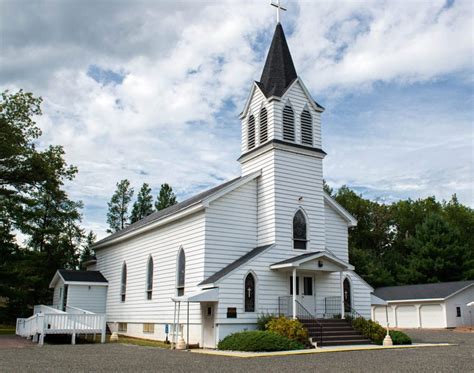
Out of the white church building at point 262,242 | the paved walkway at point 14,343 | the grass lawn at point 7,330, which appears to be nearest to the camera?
the paved walkway at point 14,343

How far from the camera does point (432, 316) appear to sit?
138 feet

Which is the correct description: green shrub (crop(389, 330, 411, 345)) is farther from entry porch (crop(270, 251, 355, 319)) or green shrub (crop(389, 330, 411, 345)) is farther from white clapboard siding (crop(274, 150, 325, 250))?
white clapboard siding (crop(274, 150, 325, 250))

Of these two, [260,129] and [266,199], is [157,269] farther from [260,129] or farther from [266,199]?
[260,129]

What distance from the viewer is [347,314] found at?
77.6 ft

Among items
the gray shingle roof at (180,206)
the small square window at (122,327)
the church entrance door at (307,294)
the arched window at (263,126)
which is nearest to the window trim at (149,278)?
the gray shingle roof at (180,206)

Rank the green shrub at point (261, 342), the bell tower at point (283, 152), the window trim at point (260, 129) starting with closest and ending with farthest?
the green shrub at point (261, 342), the bell tower at point (283, 152), the window trim at point (260, 129)

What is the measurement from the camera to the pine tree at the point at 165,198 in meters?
55.5

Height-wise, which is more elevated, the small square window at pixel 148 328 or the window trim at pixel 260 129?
the window trim at pixel 260 129

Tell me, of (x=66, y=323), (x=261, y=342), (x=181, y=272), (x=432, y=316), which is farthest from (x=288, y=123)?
(x=432, y=316)

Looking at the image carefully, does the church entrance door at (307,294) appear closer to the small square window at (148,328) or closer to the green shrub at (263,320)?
the green shrub at (263,320)

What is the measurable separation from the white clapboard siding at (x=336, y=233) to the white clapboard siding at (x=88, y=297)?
50.9ft

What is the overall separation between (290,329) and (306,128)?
10.4 m

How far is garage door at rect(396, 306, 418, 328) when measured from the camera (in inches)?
1714

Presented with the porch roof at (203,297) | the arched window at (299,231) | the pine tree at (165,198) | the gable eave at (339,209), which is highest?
the pine tree at (165,198)
